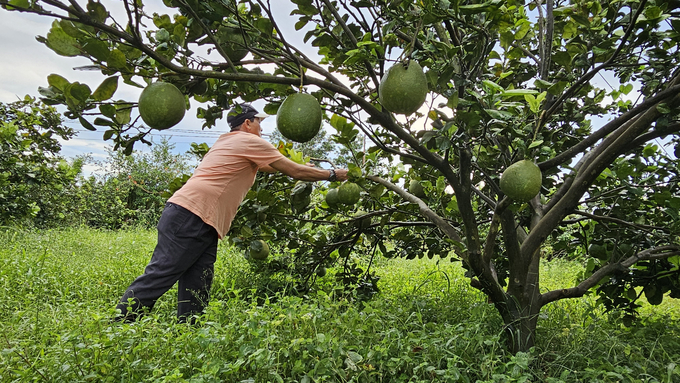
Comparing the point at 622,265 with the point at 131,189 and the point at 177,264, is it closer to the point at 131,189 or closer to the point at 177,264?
the point at 177,264

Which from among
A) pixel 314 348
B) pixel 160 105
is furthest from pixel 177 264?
pixel 160 105

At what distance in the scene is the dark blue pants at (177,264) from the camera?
222 centimetres

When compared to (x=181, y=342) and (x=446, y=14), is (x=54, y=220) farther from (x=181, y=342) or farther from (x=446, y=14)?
A: (x=446, y=14)

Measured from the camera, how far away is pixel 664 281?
7.45 feet

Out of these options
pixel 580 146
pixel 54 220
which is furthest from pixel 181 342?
pixel 54 220

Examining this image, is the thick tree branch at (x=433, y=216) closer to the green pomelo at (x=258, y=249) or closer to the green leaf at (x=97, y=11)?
the green pomelo at (x=258, y=249)

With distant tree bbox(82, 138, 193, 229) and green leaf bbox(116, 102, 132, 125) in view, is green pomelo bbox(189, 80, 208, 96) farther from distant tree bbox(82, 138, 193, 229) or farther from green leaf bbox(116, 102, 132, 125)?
distant tree bbox(82, 138, 193, 229)

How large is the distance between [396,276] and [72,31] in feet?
12.4

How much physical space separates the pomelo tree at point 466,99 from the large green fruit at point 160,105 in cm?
5

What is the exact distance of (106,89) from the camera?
3.56 ft

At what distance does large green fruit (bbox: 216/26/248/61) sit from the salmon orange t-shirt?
3.14ft

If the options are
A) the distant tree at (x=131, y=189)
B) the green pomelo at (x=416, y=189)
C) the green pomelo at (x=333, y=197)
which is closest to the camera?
the green pomelo at (x=333, y=197)

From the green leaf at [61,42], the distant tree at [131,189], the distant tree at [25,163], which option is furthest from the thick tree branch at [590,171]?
the distant tree at [131,189]

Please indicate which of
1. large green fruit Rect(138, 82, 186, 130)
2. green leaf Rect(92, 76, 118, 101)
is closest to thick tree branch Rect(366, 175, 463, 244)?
large green fruit Rect(138, 82, 186, 130)
